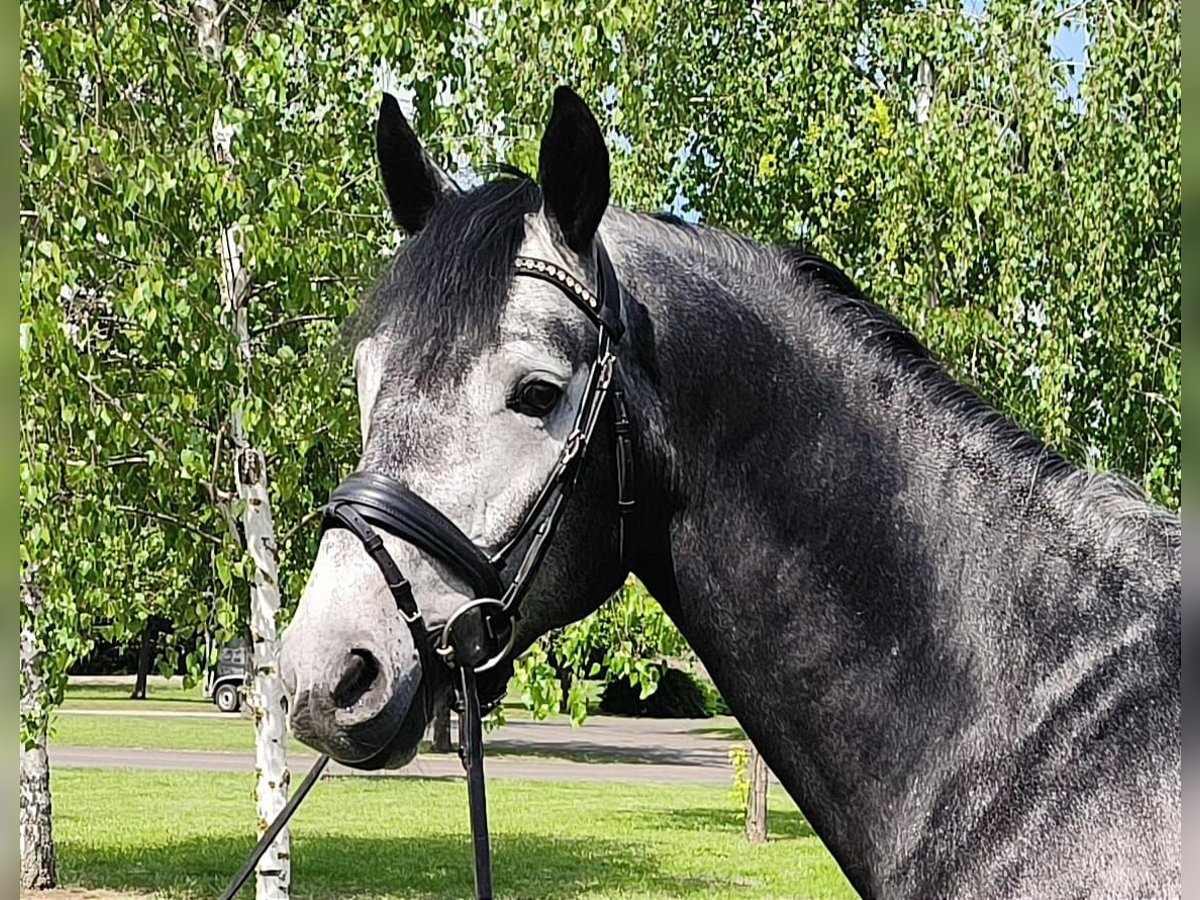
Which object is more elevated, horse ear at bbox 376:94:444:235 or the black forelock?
horse ear at bbox 376:94:444:235

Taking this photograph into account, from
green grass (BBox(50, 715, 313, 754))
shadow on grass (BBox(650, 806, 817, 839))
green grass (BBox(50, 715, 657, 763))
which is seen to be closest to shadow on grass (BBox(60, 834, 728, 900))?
shadow on grass (BBox(650, 806, 817, 839))

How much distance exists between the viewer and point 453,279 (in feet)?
7.42

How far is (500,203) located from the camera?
2389 millimetres

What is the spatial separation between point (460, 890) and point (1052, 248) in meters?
7.86

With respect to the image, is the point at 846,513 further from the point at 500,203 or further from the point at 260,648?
the point at 260,648

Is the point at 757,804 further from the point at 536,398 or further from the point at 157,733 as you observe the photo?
the point at 157,733

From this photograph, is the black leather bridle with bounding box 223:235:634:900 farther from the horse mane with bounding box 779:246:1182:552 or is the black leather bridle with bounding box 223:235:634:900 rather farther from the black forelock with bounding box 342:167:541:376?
the horse mane with bounding box 779:246:1182:552

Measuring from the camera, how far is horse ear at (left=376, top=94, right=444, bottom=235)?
256 cm

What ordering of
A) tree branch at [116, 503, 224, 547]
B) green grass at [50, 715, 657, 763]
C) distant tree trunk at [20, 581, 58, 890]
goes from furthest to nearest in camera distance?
green grass at [50, 715, 657, 763], distant tree trunk at [20, 581, 58, 890], tree branch at [116, 503, 224, 547]

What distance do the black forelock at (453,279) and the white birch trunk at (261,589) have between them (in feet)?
16.9

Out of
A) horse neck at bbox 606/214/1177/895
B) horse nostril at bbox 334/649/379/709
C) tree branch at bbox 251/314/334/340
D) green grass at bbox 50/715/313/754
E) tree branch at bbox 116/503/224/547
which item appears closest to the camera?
horse nostril at bbox 334/649/379/709

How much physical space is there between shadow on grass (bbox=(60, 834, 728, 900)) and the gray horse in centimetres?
1053

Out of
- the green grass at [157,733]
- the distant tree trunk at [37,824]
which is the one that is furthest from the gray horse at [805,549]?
the green grass at [157,733]

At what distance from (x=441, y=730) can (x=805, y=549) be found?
0.68 meters
